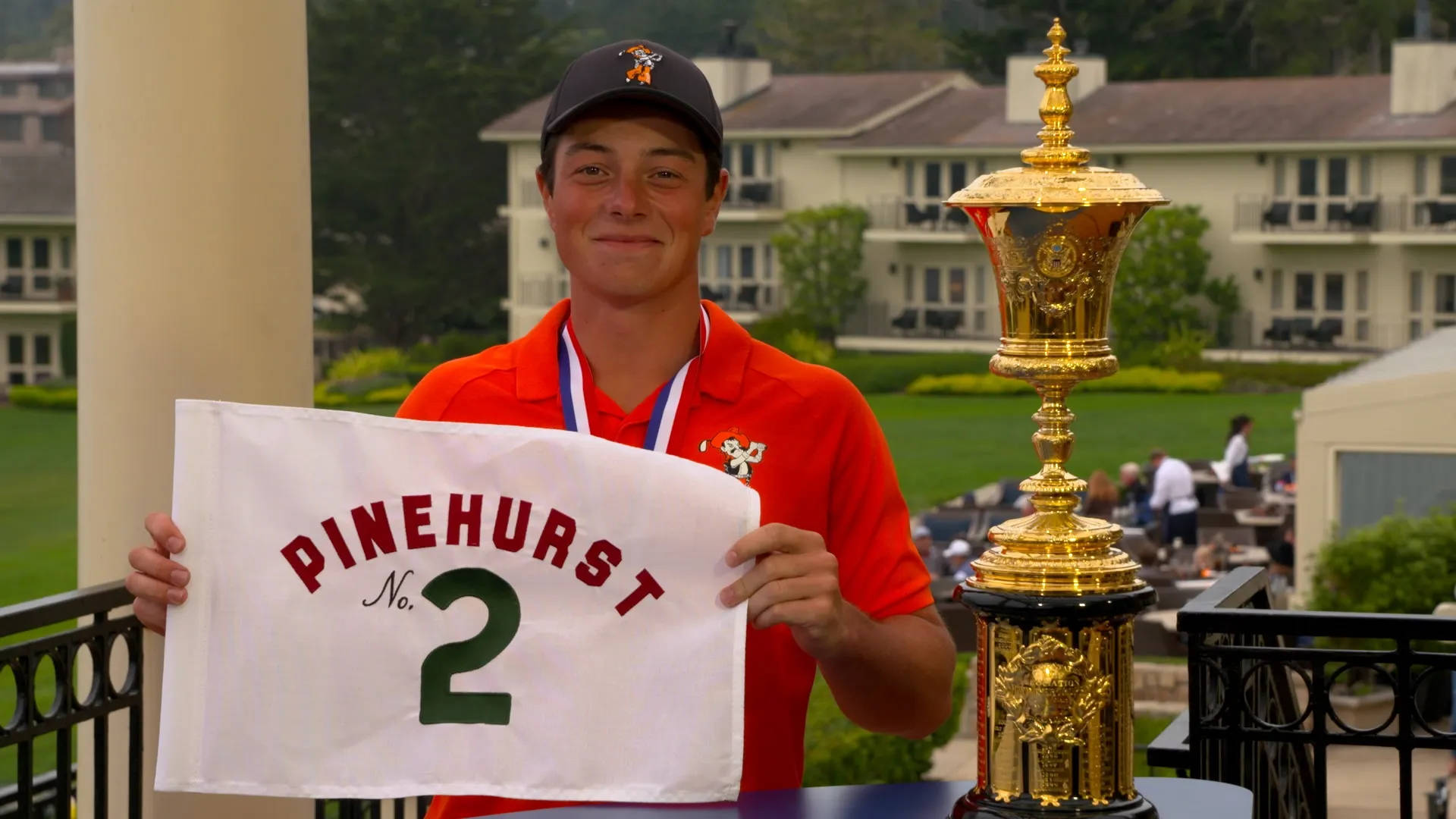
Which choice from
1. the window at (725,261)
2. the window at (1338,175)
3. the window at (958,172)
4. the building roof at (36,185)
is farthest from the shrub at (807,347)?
the building roof at (36,185)

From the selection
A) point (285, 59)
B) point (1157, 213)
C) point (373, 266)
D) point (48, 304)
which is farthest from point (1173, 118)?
point (285, 59)

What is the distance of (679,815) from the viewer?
1985mm

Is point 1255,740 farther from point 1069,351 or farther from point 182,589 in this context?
point 182,589

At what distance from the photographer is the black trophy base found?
1889 millimetres

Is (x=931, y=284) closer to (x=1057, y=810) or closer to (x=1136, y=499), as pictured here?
(x=1136, y=499)

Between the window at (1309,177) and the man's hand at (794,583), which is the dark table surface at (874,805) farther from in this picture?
the window at (1309,177)

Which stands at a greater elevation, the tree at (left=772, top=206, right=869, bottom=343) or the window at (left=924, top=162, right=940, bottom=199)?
the window at (left=924, top=162, right=940, bottom=199)

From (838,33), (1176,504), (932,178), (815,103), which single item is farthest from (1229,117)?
(1176,504)

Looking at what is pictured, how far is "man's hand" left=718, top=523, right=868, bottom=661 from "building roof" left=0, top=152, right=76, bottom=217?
46.8 metres

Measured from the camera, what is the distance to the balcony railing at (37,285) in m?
46.8

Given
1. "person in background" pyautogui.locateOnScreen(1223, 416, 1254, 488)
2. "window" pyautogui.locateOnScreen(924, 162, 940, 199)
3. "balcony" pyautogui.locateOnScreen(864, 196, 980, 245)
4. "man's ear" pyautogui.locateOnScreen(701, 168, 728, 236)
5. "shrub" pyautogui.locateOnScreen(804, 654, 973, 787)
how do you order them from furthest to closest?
"window" pyautogui.locateOnScreen(924, 162, 940, 199) < "balcony" pyautogui.locateOnScreen(864, 196, 980, 245) < "person in background" pyautogui.locateOnScreen(1223, 416, 1254, 488) < "shrub" pyautogui.locateOnScreen(804, 654, 973, 787) < "man's ear" pyautogui.locateOnScreen(701, 168, 728, 236)

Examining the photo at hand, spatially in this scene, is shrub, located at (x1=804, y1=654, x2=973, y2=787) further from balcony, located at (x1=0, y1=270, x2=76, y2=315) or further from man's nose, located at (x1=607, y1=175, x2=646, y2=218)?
balcony, located at (x1=0, y1=270, x2=76, y2=315)

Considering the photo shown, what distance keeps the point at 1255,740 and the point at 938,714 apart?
1.11 metres

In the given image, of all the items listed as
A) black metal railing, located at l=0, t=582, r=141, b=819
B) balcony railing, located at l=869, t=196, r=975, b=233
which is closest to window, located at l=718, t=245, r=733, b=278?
balcony railing, located at l=869, t=196, r=975, b=233
